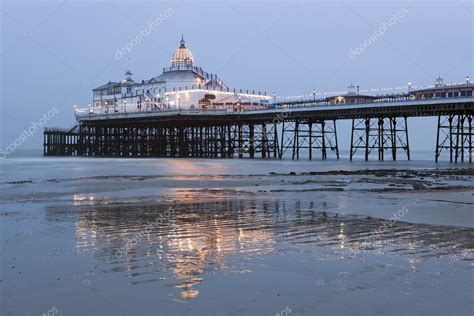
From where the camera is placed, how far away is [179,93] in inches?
3524

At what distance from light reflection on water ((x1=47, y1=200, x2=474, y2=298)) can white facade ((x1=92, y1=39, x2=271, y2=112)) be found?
6482 cm

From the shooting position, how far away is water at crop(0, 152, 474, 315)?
6.96 metres

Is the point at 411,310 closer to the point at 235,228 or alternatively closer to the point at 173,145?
the point at 235,228

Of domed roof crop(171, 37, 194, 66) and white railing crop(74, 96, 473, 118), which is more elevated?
domed roof crop(171, 37, 194, 66)

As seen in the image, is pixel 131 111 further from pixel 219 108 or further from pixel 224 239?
pixel 224 239

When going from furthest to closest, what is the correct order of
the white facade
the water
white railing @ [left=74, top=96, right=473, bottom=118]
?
the white facade, white railing @ [left=74, top=96, right=473, bottom=118], the water

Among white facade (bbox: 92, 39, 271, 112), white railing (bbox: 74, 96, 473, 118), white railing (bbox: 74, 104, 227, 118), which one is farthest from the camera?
white facade (bbox: 92, 39, 271, 112)

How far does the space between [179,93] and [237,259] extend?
3206 inches

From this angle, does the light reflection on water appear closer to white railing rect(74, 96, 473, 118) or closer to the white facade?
white railing rect(74, 96, 473, 118)

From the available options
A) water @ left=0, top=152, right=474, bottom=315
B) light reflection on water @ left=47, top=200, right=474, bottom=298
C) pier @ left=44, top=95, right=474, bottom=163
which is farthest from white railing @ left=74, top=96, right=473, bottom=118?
light reflection on water @ left=47, top=200, right=474, bottom=298

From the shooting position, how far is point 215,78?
9969 centimetres

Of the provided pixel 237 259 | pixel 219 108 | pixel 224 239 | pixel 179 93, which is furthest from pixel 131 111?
pixel 237 259

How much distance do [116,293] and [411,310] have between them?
11.5 ft

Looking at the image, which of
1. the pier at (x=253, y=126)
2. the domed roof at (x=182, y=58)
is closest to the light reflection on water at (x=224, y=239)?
the pier at (x=253, y=126)
